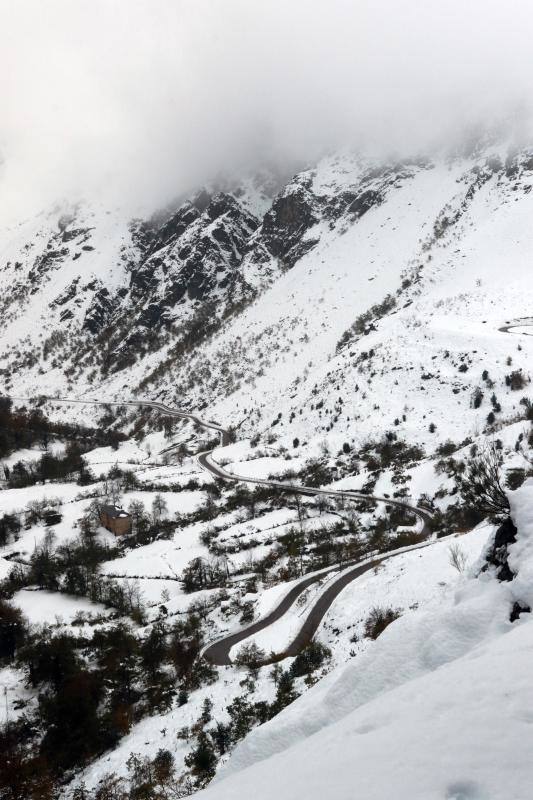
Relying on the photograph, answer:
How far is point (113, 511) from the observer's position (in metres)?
74.1

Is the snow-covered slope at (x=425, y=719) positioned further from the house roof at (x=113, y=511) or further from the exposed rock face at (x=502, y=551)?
the house roof at (x=113, y=511)

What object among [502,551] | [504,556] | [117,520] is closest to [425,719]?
[504,556]

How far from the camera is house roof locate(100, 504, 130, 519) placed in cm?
7332

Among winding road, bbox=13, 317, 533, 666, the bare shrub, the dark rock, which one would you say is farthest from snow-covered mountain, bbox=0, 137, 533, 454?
the dark rock

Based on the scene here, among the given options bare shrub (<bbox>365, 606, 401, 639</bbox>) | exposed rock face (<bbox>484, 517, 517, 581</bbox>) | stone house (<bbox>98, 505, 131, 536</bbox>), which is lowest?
bare shrub (<bbox>365, 606, 401, 639</bbox>)

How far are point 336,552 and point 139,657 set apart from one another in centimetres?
2386

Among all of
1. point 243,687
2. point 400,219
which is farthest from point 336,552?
point 400,219

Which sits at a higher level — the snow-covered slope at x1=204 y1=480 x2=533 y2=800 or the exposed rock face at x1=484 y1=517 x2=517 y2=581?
the snow-covered slope at x1=204 y1=480 x2=533 y2=800

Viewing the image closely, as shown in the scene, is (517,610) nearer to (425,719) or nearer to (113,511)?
(425,719)

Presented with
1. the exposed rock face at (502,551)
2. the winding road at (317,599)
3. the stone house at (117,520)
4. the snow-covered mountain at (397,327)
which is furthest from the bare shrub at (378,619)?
the stone house at (117,520)

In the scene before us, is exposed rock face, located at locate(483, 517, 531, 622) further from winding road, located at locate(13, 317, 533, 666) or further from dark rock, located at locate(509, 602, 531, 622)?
winding road, located at locate(13, 317, 533, 666)

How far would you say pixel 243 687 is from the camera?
27.5 metres

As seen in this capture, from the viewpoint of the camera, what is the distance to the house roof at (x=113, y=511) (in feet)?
241

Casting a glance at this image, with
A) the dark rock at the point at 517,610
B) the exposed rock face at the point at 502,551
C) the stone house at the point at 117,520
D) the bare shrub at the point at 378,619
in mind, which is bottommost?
the bare shrub at the point at 378,619
